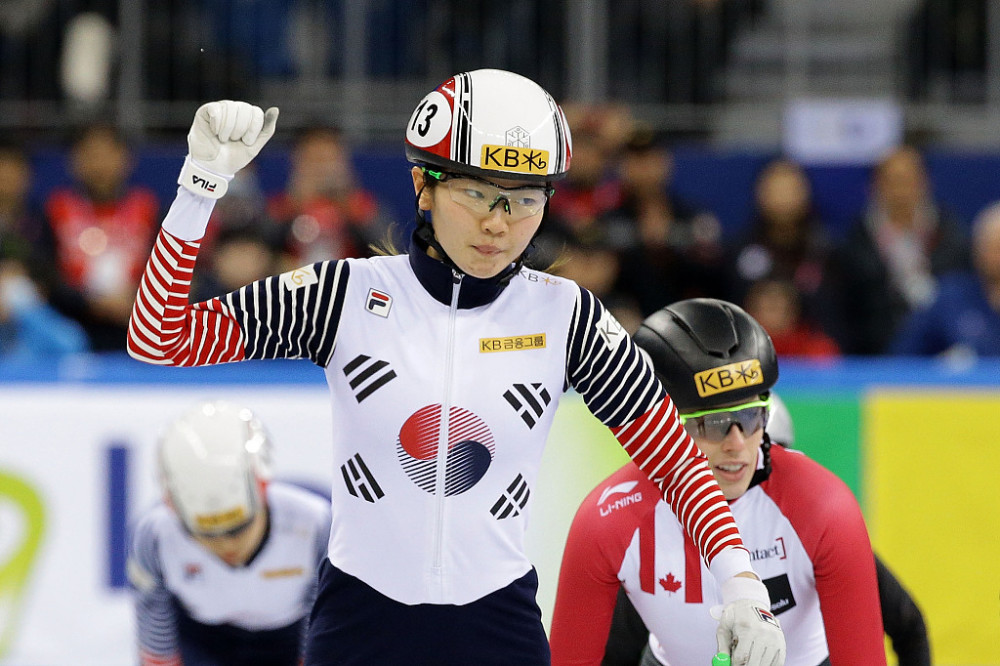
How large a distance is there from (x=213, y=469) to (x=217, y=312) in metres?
1.86

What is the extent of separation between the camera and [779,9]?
937 centimetres

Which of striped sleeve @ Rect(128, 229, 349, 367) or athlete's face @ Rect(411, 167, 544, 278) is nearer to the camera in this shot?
striped sleeve @ Rect(128, 229, 349, 367)

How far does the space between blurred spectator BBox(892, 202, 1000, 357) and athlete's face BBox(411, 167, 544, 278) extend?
441 cm

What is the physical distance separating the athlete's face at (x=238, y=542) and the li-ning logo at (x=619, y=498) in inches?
66.6

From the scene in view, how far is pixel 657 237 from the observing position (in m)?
7.93

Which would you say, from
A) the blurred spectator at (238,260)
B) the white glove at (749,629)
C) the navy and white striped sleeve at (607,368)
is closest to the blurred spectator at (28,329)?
the blurred spectator at (238,260)

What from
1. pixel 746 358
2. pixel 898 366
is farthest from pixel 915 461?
pixel 746 358

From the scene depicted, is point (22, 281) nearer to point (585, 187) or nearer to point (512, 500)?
point (585, 187)

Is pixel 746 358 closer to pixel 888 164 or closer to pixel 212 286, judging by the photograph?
pixel 212 286

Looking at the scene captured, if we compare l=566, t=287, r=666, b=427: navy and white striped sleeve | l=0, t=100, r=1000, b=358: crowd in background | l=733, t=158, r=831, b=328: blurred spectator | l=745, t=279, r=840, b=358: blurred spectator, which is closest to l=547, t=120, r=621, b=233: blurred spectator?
l=0, t=100, r=1000, b=358: crowd in background

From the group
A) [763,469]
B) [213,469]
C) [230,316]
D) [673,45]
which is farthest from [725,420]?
[673,45]

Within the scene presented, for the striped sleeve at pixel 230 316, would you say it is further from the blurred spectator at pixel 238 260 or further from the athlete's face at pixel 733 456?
the blurred spectator at pixel 238 260

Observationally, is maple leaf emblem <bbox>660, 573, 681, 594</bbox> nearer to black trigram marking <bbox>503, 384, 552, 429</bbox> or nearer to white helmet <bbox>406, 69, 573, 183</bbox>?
black trigram marking <bbox>503, 384, 552, 429</bbox>

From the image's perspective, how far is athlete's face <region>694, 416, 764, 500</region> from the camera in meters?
3.33
